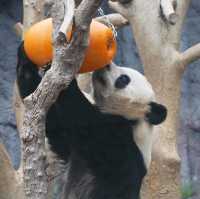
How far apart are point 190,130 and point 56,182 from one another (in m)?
4.05

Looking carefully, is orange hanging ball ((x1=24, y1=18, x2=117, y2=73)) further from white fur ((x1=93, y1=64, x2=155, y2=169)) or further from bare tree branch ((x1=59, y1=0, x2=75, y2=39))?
white fur ((x1=93, y1=64, x2=155, y2=169))

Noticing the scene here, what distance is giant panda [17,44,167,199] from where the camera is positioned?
2.71m

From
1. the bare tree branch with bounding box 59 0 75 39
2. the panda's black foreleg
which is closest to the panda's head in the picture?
the panda's black foreleg

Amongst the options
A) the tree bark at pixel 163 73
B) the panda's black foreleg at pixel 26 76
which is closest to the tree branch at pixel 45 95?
the panda's black foreleg at pixel 26 76

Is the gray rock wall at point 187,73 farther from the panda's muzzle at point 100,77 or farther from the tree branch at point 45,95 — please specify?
the tree branch at point 45,95

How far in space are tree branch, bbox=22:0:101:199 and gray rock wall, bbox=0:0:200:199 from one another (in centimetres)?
458

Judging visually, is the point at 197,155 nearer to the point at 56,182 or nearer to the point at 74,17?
the point at 56,182

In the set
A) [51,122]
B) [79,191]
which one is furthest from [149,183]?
[51,122]

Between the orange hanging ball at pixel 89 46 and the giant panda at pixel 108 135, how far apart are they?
0.45 m

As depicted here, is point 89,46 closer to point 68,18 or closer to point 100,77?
point 68,18

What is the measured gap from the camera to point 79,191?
2910mm

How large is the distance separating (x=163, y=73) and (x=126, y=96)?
57 centimetres

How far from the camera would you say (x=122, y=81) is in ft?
9.22

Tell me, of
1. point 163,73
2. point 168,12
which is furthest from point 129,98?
point 163,73
